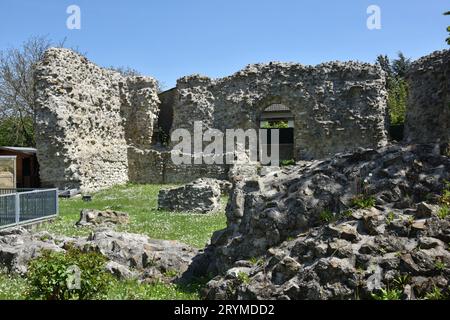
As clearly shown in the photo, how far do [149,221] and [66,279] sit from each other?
8.63m

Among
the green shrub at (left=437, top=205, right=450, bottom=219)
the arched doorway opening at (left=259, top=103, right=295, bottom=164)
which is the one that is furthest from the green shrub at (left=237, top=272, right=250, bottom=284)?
the arched doorway opening at (left=259, top=103, right=295, bottom=164)

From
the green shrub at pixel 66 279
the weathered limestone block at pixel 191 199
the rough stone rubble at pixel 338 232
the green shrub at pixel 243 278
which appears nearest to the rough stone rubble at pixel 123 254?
the rough stone rubble at pixel 338 232

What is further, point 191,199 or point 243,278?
point 191,199

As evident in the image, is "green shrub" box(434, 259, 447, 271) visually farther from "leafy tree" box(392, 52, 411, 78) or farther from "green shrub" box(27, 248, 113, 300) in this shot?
"leafy tree" box(392, 52, 411, 78)

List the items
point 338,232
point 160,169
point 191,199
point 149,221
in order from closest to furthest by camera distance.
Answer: point 338,232
point 149,221
point 191,199
point 160,169

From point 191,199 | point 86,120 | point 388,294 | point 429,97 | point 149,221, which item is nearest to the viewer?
point 388,294

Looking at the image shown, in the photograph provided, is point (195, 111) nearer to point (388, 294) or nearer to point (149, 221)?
point (149, 221)

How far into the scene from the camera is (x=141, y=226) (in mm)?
13992

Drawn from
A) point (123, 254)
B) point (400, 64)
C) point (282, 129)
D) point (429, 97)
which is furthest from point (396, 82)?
point (123, 254)

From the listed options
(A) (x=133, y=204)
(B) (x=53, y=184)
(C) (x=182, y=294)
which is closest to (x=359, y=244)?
(C) (x=182, y=294)

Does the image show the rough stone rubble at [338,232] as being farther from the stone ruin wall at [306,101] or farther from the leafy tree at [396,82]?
the leafy tree at [396,82]

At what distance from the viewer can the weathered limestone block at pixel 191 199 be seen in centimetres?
1747

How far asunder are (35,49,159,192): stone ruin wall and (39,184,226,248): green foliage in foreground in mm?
3059

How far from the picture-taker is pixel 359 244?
623cm
